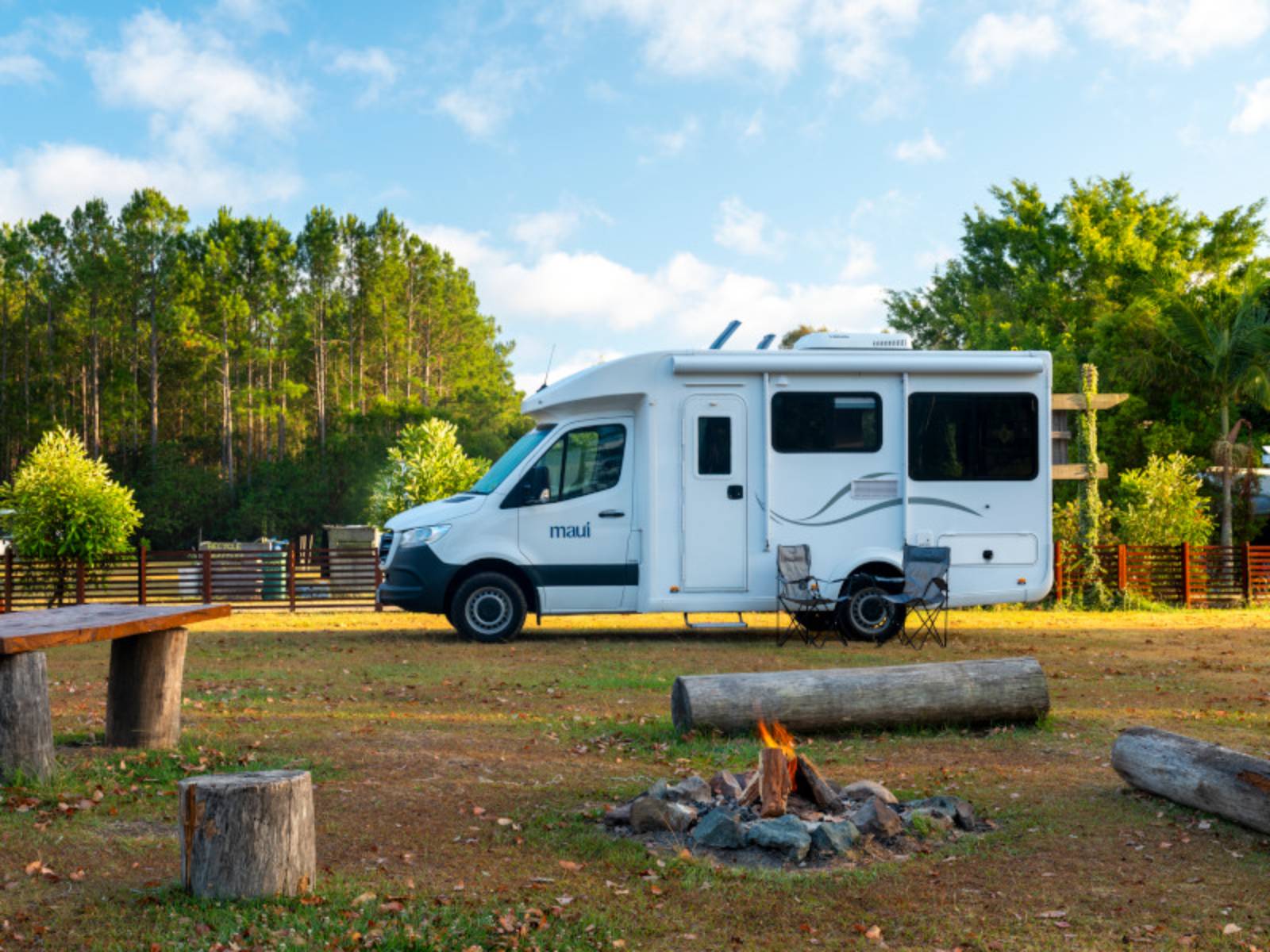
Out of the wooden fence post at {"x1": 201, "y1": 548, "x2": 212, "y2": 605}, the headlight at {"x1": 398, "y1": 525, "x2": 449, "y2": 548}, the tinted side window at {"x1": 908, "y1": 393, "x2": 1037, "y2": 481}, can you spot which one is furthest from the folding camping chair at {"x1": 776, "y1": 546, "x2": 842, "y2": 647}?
the wooden fence post at {"x1": 201, "y1": 548, "x2": 212, "y2": 605}

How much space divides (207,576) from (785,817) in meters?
16.8

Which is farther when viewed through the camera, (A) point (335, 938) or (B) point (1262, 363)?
(B) point (1262, 363)

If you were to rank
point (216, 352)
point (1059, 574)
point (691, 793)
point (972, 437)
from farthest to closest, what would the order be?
point (216, 352)
point (1059, 574)
point (972, 437)
point (691, 793)

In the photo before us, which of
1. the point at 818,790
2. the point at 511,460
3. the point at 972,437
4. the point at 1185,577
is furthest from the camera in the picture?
the point at 1185,577

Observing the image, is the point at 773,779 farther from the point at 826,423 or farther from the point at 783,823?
the point at 826,423

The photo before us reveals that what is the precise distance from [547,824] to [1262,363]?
22.5 m

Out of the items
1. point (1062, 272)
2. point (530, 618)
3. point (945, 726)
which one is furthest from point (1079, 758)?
point (1062, 272)

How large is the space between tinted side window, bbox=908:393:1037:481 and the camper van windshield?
4022 millimetres

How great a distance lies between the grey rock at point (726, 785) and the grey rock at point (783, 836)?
1.35 feet

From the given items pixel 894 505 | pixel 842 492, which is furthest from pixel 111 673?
pixel 894 505

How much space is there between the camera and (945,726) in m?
8.05

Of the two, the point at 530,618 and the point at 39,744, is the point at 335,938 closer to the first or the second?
the point at 39,744

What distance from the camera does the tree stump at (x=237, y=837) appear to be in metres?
4.55

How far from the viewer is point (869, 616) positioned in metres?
13.7
